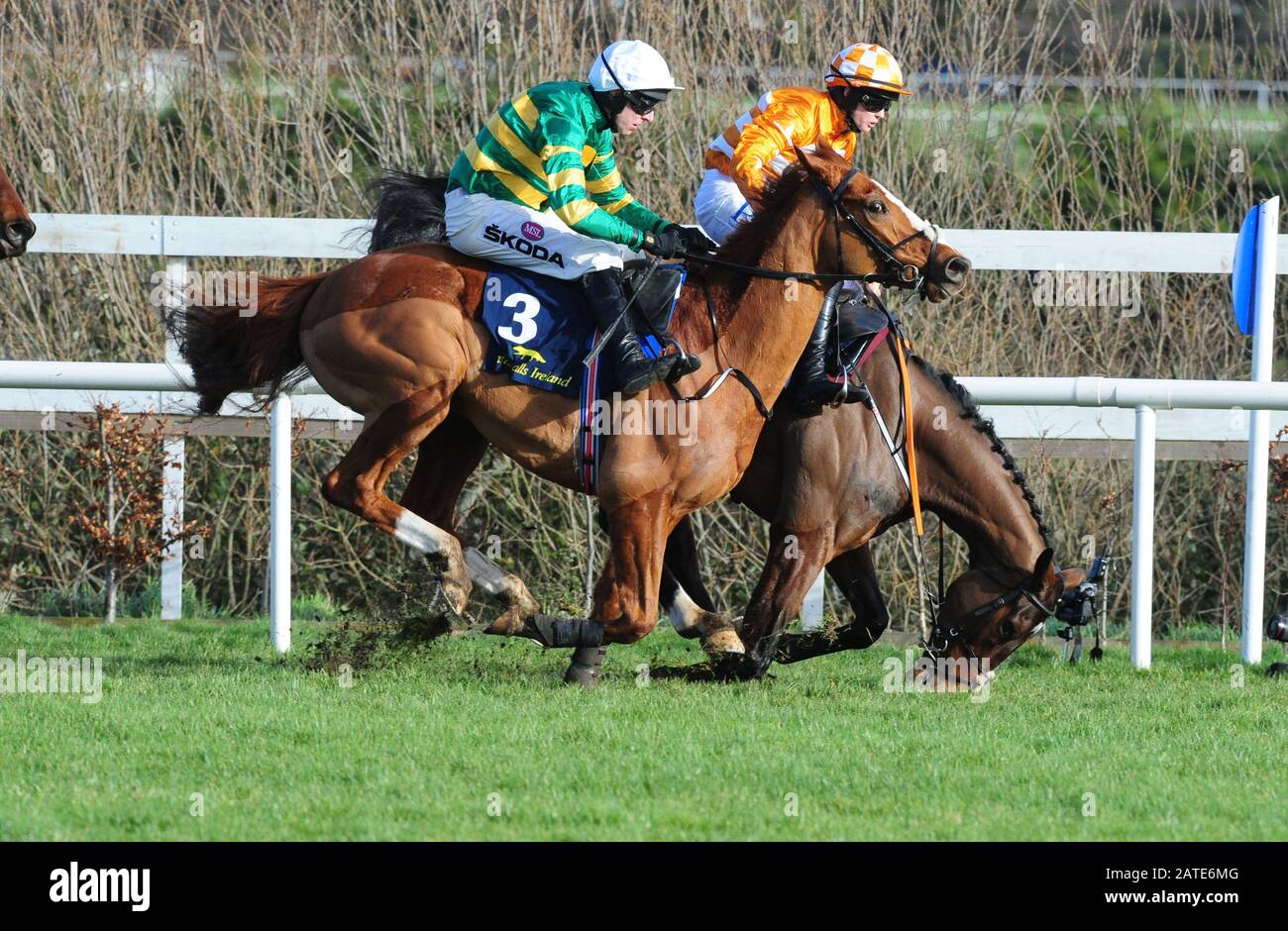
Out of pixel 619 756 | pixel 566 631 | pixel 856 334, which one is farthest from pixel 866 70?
pixel 619 756

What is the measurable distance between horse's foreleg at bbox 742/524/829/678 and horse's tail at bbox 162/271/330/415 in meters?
1.86

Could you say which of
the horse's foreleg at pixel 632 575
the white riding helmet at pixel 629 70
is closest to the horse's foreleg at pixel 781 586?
the horse's foreleg at pixel 632 575

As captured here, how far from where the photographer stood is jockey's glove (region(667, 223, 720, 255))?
19.9ft

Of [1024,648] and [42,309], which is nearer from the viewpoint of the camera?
[1024,648]

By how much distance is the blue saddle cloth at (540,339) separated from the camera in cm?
579

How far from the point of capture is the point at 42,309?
9.22 m

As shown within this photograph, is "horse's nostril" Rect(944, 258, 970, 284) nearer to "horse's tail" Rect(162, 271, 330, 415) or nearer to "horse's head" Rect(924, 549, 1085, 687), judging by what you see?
"horse's head" Rect(924, 549, 1085, 687)

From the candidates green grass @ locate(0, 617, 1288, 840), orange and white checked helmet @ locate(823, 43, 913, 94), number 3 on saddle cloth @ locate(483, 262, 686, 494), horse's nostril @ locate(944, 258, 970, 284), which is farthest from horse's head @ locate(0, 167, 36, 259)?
horse's nostril @ locate(944, 258, 970, 284)

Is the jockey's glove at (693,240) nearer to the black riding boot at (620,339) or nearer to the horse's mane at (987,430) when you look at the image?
the black riding boot at (620,339)

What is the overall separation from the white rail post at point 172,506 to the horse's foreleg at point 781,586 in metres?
2.76

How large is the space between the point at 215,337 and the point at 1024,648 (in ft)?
11.9

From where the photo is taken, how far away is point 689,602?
6.45 meters
